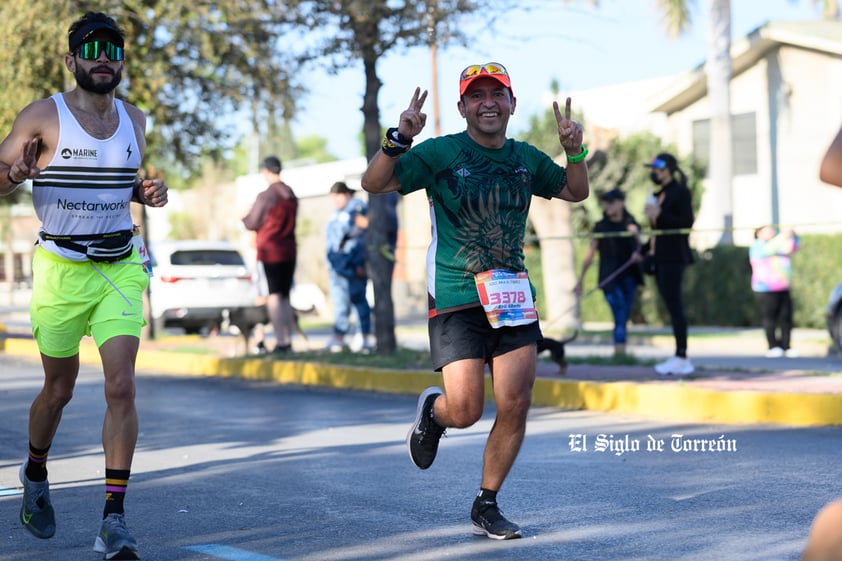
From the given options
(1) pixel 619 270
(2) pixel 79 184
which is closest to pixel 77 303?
(2) pixel 79 184

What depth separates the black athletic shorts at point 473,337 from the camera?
5.58m

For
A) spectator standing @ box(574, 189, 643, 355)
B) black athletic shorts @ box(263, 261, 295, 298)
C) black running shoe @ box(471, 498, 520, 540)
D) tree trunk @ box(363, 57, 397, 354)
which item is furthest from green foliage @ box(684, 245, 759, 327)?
black running shoe @ box(471, 498, 520, 540)

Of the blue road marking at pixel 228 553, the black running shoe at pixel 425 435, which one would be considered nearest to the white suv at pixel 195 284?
the black running shoe at pixel 425 435

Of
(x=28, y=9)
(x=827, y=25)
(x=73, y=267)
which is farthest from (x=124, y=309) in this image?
(x=827, y=25)

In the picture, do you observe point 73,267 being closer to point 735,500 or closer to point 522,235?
point 522,235

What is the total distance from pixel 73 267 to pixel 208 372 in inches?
370

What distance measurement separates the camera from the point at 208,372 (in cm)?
1476

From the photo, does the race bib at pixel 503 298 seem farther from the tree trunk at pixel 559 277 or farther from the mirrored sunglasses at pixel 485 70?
the tree trunk at pixel 559 277

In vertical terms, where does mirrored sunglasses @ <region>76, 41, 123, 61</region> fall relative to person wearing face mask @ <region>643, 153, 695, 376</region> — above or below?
above

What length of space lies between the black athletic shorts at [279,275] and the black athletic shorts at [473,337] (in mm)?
8468

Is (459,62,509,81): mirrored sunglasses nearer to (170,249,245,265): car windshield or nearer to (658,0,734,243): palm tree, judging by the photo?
(170,249,245,265): car windshield

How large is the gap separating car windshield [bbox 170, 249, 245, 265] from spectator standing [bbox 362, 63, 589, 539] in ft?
54.0

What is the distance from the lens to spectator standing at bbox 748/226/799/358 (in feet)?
51.6

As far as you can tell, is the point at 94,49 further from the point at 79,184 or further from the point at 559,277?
the point at 559,277
